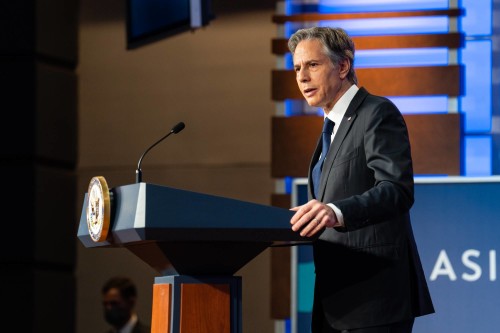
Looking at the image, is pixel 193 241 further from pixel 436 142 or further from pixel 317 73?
pixel 436 142

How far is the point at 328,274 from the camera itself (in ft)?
6.72

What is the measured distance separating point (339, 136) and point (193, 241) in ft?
1.32

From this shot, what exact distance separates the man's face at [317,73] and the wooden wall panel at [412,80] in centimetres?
273

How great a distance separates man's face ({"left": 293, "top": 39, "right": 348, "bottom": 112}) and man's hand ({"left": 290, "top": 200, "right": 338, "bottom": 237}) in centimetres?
34

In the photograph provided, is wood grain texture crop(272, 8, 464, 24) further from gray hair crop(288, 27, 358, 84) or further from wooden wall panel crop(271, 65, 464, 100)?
gray hair crop(288, 27, 358, 84)

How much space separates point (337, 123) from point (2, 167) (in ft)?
11.7

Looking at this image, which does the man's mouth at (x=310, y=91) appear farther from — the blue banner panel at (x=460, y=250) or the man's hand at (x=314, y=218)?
the blue banner panel at (x=460, y=250)

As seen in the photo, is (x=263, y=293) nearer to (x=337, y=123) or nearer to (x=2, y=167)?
(x=2, y=167)

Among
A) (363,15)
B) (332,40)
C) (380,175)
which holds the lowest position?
(380,175)

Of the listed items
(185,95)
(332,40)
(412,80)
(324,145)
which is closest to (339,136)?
(324,145)

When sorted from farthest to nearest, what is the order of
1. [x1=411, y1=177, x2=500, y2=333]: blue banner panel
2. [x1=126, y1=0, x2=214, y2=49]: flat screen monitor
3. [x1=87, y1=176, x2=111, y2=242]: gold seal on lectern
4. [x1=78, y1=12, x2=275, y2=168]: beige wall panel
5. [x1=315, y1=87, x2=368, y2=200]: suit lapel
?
1. [x1=78, y1=12, x2=275, y2=168]: beige wall panel
2. [x1=126, y1=0, x2=214, y2=49]: flat screen monitor
3. [x1=411, y1=177, x2=500, y2=333]: blue banner panel
4. [x1=315, y1=87, x2=368, y2=200]: suit lapel
5. [x1=87, y1=176, x2=111, y2=242]: gold seal on lectern

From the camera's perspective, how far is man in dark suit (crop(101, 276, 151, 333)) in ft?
16.5

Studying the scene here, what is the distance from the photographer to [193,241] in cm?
196

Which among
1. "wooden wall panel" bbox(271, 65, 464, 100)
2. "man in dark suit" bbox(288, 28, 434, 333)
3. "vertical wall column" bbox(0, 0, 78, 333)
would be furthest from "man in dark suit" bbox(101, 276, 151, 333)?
"man in dark suit" bbox(288, 28, 434, 333)
